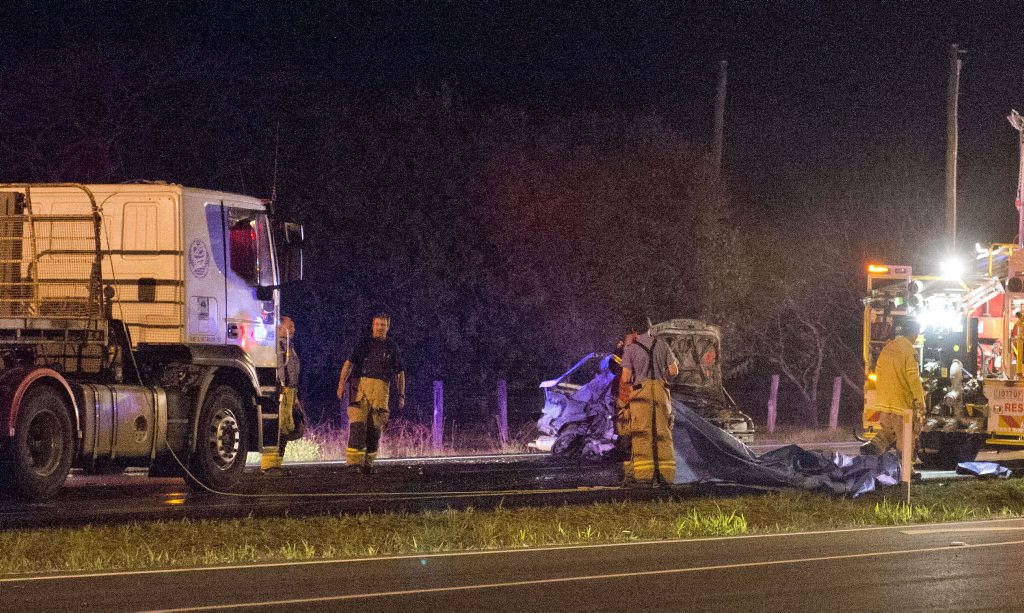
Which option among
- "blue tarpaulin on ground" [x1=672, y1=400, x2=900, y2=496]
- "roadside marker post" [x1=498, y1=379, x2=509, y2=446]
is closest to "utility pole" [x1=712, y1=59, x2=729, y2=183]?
"roadside marker post" [x1=498, y1=379, x2=509, y2=446]

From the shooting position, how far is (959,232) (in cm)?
4303

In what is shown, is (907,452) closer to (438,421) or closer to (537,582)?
(537,582)

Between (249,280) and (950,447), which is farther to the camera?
(950,447)

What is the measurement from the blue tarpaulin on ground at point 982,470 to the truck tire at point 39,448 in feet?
35.0

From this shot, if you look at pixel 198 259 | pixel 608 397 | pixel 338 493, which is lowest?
pixel 338 493

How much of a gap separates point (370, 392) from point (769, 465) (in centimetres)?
466

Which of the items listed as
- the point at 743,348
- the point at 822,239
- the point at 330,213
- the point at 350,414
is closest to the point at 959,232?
the point at 822,239

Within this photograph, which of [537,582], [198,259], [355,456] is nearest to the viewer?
[537,582]

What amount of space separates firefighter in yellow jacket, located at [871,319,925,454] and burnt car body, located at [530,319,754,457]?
4542 mm

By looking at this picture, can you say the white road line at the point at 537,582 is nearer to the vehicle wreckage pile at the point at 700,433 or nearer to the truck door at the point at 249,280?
the vehicle wreckage pile at the point at 700,433

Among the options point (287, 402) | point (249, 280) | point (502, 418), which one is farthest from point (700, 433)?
point (502, 418)

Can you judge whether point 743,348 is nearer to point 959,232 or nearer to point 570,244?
point 570,244

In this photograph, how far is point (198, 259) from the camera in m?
15.5

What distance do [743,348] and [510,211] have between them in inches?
372
